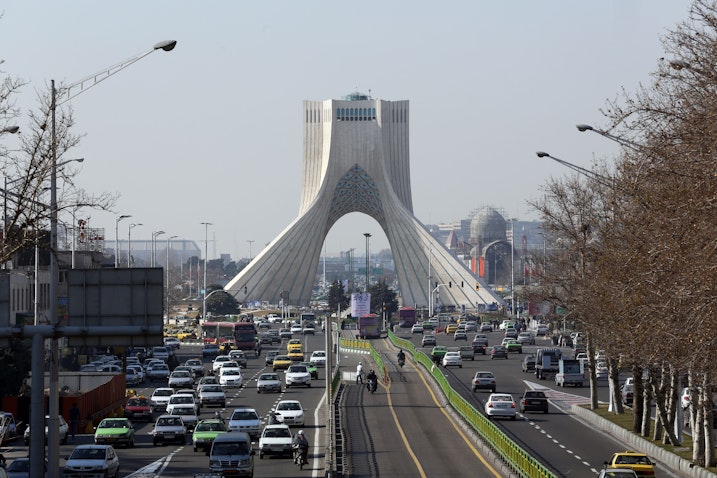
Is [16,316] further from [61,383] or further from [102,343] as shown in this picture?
[102,343]

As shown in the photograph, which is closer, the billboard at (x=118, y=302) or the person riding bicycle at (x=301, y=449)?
the billboard at (x=118, y=302)

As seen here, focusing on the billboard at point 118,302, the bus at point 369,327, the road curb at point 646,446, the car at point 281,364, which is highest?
the billboard at point 118,302

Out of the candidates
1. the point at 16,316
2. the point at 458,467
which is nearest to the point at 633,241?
the point at 458,467

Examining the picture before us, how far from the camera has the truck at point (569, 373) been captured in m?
72.7

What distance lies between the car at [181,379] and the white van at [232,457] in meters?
32.6

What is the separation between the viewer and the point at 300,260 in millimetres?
169125

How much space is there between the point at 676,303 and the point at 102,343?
12354 millimetres

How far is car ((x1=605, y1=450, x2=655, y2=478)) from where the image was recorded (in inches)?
1342

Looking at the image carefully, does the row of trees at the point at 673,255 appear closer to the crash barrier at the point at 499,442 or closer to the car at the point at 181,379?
the crash barrier at the point at 499,442

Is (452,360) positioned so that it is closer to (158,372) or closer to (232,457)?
(158,372)

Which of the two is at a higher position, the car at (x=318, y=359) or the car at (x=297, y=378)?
the car at (x=318, y=359)

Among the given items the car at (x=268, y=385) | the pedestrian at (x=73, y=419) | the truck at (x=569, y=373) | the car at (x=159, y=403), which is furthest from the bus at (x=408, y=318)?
the pedestrian at (x=73, y=419)

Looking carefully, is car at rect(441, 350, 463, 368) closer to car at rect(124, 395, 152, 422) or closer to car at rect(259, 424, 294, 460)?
car at rect(124, 395, 152, 422)

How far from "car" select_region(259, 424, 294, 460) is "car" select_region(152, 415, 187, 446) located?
4603mm
